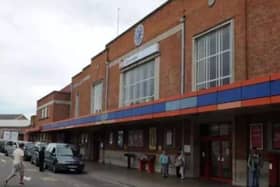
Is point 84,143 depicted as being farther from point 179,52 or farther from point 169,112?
point 169,112

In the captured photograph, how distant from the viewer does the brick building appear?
69.3 feet

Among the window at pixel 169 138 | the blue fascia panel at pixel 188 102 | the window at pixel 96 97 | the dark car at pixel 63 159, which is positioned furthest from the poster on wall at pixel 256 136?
the window at pixel 96 97

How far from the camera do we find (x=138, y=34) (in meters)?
36.9

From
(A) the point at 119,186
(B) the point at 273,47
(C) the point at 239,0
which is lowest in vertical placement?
(A) the point at 119,186

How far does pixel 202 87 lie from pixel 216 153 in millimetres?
3556

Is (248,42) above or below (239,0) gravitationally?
below

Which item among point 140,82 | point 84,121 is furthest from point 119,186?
point 84,121

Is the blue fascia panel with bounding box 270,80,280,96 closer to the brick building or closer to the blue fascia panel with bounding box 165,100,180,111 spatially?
the brick building

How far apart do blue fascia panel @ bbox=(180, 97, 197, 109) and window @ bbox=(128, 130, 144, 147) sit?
38.2 ft

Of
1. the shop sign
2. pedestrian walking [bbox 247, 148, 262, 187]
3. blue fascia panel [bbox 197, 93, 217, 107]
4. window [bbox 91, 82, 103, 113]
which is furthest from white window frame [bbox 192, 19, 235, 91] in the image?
window [bbox 91, 82, 103, 113]

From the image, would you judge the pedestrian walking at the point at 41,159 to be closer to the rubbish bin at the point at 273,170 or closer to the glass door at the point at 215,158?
the glass door at the point at 215,158

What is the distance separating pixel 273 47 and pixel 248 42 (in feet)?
6.30

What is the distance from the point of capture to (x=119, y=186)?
23.5 m

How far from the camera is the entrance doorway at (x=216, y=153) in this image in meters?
25.3
